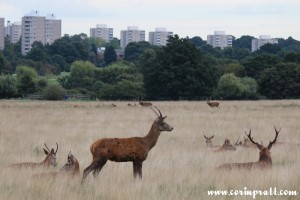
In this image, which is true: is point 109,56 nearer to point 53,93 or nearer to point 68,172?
point 53,93

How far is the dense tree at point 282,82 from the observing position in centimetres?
6994

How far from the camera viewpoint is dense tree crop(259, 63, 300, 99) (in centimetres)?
6994

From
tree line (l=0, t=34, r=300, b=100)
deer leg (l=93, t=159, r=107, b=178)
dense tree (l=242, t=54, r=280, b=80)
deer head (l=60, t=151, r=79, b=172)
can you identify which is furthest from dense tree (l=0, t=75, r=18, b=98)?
deer leg (l=93, t=159, r=107, b=178)

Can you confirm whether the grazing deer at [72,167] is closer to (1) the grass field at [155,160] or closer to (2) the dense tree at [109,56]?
(1) the grass field at [155,160]

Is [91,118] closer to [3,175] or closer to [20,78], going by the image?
[3,175]

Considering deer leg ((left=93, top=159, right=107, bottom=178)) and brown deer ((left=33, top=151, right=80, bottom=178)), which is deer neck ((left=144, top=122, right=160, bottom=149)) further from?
brown deer ((left=33, top=151, right=80, bottom=178))

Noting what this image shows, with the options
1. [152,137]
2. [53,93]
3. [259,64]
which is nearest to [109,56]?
[259,64]

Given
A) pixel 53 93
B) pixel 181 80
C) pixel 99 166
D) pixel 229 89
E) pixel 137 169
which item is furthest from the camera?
pixel 229 89

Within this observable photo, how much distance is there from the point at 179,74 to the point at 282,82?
10792mm

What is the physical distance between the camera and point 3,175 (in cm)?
1212

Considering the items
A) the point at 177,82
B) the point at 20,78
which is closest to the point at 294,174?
the point at 177,82

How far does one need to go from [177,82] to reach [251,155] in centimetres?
4975

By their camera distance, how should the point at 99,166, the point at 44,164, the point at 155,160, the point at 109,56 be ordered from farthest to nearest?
the point at 109,56 < the point at 155,160 < the point at 44,164 < the point at 99,166

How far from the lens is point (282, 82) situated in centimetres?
6981
